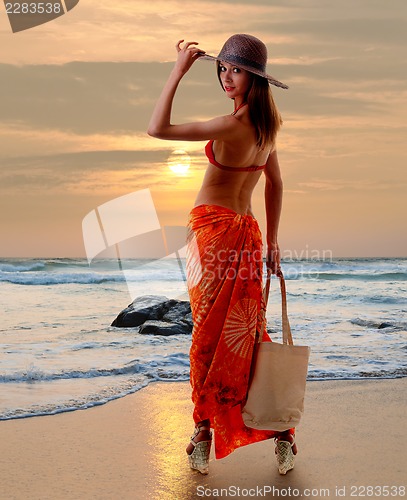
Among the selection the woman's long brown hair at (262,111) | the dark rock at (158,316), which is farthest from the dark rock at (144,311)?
the woman's long brown hair at (262,111)

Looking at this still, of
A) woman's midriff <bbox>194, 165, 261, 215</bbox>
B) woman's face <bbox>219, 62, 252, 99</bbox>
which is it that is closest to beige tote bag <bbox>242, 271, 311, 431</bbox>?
woman's midriff <bbox>194, 165, 261, 215</bbox>

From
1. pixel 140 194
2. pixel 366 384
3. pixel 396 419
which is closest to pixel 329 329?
pixel 366 384

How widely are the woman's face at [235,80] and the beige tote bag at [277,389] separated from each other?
3.36 ft

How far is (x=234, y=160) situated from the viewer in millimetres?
2977

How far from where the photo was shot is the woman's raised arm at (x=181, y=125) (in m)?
2.72

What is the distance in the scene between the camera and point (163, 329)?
6.94 meters

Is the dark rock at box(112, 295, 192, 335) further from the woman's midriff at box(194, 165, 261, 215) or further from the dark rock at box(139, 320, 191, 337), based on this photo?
the woman's midriff at box(194, 165, 261, 215)

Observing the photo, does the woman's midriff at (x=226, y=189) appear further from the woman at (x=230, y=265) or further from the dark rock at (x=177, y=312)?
the dark rock at (x=177, y=312)

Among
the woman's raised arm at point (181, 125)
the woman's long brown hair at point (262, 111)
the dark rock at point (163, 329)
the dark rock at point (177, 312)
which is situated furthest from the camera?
the dark rock at point (177, 312)

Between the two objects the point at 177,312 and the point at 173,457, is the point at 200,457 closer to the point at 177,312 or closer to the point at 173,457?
the point at 173,457

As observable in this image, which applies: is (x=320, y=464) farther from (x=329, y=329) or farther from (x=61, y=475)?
(x=329, y=329)

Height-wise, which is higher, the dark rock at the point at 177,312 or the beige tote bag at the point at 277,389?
the beige tote bag at the point at 277,389

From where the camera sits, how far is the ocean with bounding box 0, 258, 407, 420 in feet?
15.7

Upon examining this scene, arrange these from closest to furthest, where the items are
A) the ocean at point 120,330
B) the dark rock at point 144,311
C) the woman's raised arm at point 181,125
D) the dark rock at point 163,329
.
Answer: the woman's raised arm at point 181,125 < the ocean at point 120,330 < the dark rock at point 163,329 < the dark rock at point 144,311
